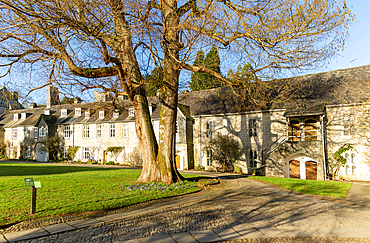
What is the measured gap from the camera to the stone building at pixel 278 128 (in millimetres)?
22312

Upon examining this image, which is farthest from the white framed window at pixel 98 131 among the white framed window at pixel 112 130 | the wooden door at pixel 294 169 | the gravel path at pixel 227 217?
the gravel path at pixel 227 217

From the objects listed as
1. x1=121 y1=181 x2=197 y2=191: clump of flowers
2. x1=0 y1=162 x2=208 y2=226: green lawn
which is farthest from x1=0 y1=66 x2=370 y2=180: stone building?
x1=0 y1=162 x2=208 y2=226: green lawn

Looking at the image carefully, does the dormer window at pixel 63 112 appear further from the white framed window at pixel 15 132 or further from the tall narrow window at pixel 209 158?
the tall narrow window at pixel 209 158

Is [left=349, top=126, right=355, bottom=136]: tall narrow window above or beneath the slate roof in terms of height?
beneath

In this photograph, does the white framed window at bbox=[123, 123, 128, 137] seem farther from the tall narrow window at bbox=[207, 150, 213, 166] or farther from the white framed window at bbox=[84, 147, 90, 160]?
the tall narrow window at bbox=[207, 150, 213, 166]

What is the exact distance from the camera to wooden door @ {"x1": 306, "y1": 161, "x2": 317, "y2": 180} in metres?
23.8

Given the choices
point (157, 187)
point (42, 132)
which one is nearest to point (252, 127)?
point (157, 187)

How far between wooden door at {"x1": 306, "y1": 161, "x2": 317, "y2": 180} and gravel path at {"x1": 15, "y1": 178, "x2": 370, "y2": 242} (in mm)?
14316

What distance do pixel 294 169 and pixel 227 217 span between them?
19094 mm

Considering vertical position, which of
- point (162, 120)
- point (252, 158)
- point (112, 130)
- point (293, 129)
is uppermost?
point (162, 120)

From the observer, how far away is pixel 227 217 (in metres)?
7.82

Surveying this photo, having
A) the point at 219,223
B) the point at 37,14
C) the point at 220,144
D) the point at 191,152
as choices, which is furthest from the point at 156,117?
the point at 219,223

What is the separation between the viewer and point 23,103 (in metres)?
10.9

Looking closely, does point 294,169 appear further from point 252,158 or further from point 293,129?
point 252,158
